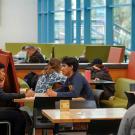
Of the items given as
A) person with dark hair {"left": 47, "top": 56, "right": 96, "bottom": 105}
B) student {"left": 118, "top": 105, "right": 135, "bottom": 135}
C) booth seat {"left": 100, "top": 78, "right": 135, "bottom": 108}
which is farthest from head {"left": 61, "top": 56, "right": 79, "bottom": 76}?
student {"left": 118, "top": 105, "right": 135, "bottom": 135}

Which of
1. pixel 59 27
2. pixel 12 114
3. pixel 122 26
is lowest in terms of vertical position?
pixel 12 114

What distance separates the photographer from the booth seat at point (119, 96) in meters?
8.16

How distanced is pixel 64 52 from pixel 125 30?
179 cm

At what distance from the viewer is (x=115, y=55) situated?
11180 mm

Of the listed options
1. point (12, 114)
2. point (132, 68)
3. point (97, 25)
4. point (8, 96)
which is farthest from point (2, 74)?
point (97, 25)

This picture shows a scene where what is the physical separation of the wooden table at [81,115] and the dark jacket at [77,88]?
1039 mm

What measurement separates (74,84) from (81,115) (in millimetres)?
1511

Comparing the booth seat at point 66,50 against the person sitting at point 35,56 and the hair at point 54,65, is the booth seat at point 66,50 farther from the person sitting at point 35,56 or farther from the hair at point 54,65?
the hair at point 54,65

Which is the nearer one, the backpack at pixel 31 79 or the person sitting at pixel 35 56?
the backpack at pixel 31 79

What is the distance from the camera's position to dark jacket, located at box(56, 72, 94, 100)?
668 cm

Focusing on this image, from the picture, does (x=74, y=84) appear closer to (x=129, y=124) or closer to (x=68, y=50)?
(x=129, y=124)

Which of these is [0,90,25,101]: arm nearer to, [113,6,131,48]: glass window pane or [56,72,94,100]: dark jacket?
[56,72,94,100]: dark jacket

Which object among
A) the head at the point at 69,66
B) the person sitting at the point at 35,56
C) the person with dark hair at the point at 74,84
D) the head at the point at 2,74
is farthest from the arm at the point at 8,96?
the person sitting at the point at 35,56

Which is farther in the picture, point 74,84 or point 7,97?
point 74,84
